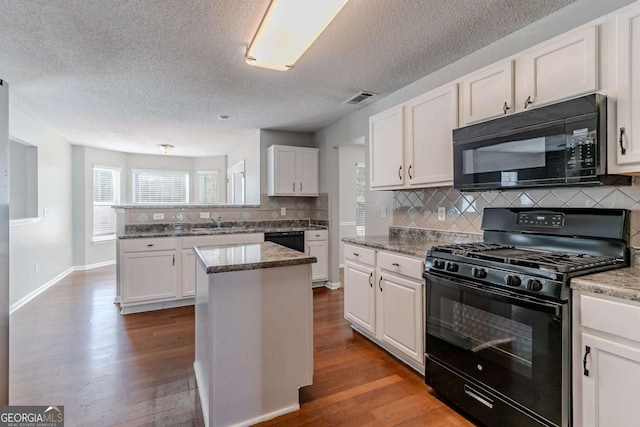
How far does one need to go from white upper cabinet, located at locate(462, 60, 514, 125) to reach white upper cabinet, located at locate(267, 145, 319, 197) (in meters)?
2.94

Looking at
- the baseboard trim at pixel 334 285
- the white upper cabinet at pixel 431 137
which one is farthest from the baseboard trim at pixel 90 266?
the white upper cabinet at pixel 431 137

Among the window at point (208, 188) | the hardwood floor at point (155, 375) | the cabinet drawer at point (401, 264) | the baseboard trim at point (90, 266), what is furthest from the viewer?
the window at point (208, 188)

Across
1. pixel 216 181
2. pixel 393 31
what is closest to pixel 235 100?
pixel 393 31

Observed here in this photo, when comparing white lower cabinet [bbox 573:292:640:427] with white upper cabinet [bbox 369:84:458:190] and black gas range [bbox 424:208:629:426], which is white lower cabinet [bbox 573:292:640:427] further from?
white upper cabinet [bbox 369:84:458:190]

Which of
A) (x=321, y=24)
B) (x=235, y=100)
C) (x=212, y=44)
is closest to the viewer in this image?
(x=321, y=24)

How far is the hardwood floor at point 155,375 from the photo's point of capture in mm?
1839

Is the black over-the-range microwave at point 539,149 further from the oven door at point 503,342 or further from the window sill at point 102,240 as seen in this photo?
the window sill at point 102,240

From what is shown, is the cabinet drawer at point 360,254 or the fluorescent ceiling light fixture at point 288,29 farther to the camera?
the cabinet drawer at point 360,254

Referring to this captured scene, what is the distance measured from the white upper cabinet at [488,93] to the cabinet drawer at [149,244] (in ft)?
11.2

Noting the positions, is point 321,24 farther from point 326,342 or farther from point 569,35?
point 326,342

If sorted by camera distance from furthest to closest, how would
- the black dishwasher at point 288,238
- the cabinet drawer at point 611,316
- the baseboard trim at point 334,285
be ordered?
the baseboard trim at point 334,285
the black dishwasher at point 288,238
the cabinet drawer at point 611,316

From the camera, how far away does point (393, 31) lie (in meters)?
2.23

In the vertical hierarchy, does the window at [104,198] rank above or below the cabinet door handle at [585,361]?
above

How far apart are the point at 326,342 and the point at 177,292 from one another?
83.4 inches
